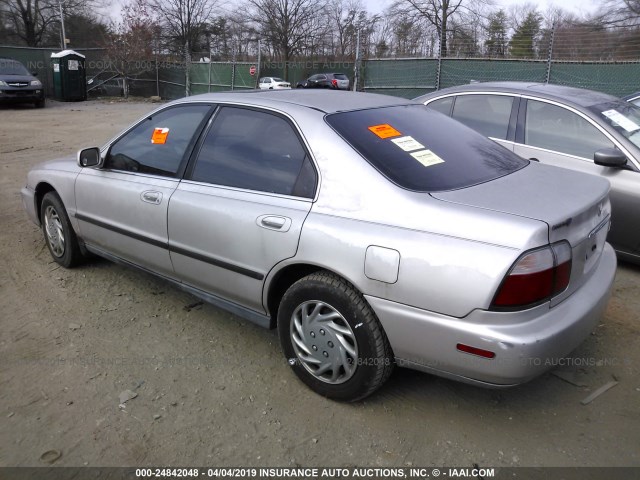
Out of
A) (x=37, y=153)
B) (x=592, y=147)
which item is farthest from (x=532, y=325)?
(x=37, y=153)

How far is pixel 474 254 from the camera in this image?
7.04 feet

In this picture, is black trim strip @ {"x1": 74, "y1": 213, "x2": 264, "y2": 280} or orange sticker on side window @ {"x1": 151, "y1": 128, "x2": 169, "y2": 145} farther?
orange sticker on side window @ {"x1": 151, "y1": 128, "x2": 169, "y2": 145}

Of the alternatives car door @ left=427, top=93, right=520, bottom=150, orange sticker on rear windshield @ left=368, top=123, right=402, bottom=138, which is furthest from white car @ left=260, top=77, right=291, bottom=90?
orange sticker on rear windshield @ left=368, top=123, right=402, bottom=138

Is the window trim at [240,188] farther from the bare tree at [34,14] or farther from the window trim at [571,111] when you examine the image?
the bare tree at [34,14]

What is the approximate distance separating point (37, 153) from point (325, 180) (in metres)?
9.00

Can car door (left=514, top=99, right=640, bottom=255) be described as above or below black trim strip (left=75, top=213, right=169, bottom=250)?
above

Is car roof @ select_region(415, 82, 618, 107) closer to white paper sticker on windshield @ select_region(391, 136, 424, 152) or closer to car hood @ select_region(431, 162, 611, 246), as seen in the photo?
car hood @ select_region(431, 162, 611, 246)

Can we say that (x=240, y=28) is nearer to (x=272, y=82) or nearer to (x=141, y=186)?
(x=272, y=82)

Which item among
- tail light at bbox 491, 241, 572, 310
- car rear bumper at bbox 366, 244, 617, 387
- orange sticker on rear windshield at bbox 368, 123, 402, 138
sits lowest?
car rear bumper at bbox 366, 244, 617, 387

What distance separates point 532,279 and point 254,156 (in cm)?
165

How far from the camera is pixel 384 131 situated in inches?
113

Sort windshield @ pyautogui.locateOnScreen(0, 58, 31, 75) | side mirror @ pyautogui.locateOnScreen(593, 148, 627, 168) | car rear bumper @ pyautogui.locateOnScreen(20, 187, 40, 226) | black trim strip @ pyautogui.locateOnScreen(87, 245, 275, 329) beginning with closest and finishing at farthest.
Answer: black trim strip @ pyautogui.locateOnScreen(87, 245, 275, 329)
side mirror @ pyautogui.locateOnScreen(593, 148, 627, 168)
car rear bumper @ pyautogui.locateOnScreen(20, 187, 40, 226)
windshield @ pyautogui.locateOnScreen(0, 58, 31, 75)

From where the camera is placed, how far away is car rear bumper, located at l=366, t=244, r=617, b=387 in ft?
7.02

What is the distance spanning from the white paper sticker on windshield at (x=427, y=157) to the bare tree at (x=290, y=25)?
148 feet
